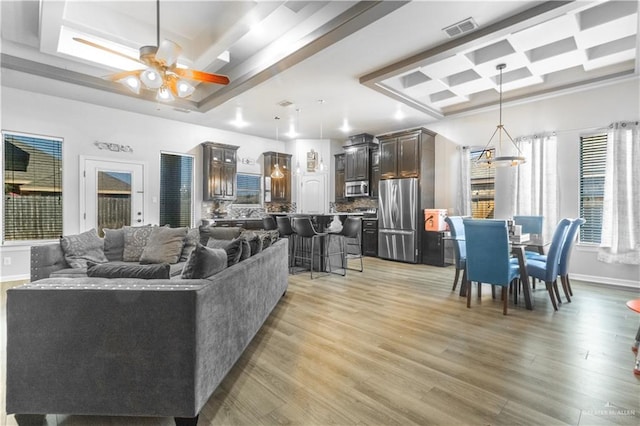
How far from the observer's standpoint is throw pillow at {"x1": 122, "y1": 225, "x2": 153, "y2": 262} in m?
3.87

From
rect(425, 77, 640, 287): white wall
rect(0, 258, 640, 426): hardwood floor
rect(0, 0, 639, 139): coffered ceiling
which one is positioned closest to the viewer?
rect(0, 258, 640, 426): hardwood floor

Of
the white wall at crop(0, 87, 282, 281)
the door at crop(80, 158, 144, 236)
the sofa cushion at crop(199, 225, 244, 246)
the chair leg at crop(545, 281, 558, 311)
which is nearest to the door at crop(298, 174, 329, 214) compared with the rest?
the white wall at crop(0, 87, 282, 281)

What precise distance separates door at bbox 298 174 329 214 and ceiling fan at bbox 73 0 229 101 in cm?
558

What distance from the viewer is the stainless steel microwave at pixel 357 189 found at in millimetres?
8039

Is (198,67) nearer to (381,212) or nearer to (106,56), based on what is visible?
(106,56)

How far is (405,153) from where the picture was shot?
6.86 meters

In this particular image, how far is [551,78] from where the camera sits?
16.9 feet

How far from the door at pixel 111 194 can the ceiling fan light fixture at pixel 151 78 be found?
391 cm

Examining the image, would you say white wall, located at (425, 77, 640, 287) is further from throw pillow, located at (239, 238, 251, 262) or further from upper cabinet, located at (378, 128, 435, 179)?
→ throw pillow, located at (239, 238, 251, 262)

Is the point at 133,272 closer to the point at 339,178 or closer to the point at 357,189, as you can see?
the point at 357,189

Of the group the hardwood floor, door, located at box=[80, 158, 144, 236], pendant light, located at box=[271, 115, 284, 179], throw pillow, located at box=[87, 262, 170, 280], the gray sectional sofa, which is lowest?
the hardwood floor

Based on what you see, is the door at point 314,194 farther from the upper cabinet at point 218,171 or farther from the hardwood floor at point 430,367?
the hardwood floor at point 430,367

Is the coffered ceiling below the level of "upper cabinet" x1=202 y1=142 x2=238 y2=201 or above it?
above

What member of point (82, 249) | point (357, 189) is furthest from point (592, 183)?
point (82, 249)
